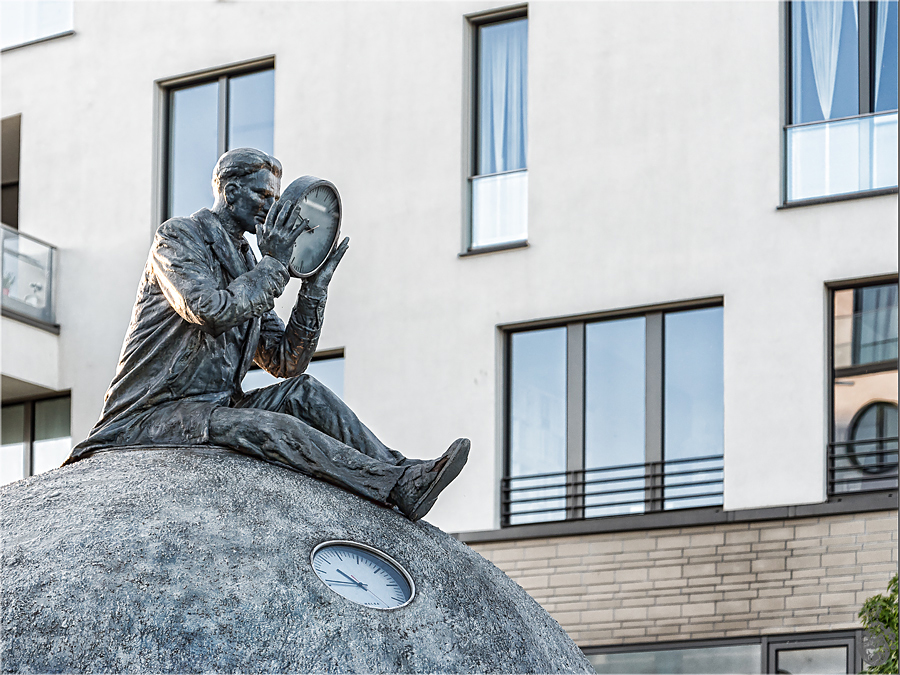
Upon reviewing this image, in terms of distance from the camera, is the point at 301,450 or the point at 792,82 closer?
the point at 301,450

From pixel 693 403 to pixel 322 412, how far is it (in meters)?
12.3

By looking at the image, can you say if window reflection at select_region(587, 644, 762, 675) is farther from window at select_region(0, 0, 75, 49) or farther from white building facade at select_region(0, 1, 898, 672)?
window at select_region(0, 0, 75, 49)

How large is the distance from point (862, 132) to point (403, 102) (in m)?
5.89

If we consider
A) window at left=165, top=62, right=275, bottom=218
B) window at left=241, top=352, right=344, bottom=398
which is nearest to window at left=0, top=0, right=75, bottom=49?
window at left=165, top=62, right=275, bottom=218

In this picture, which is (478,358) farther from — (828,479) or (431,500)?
(431,500)

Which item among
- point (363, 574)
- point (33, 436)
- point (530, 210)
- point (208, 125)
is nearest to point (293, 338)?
point (363, 574)

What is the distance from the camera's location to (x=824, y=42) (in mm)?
21797

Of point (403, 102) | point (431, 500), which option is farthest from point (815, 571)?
point (431, 500)

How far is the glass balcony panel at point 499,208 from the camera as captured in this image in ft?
76.3

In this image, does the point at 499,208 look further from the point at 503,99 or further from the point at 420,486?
the point at 420,486

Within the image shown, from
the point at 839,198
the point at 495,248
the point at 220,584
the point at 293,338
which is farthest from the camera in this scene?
the point at 495,248

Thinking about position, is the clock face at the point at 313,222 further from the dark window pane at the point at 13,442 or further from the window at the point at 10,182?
the window at the point at 10,182

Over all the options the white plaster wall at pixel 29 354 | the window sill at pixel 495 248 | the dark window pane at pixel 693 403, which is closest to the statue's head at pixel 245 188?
the dark window pane at pixel 693 403

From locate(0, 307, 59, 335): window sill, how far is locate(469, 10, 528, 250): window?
20.9 feet
